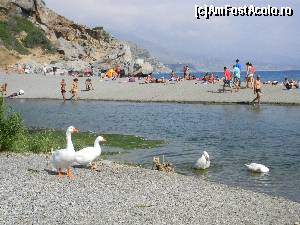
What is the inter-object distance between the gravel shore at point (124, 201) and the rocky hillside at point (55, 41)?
69383 millimetres

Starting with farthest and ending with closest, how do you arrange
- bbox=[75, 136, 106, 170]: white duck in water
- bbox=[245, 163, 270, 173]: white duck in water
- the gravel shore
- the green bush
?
bbox=[245, 163, 270, 173]: white duck in water → the green bush → bbox=[75, 136, 106, 170]: white duck in water → the gravel shore

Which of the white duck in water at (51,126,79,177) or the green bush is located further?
the green bush

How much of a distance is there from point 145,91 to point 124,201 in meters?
43.4

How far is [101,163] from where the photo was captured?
59.9 ft

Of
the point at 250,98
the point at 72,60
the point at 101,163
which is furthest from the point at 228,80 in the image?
the point at 72,60

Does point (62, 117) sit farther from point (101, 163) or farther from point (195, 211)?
point (195, 211)

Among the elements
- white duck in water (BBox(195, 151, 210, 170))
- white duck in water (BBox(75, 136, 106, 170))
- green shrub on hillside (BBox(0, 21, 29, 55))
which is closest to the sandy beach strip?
green shrub on hillside (BBox(0, 21, 29, 55))

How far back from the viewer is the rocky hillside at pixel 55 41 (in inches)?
3487

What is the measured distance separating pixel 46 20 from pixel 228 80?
63.0 metres

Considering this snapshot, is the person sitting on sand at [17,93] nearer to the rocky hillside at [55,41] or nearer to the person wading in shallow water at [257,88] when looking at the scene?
the person wading in shallow water at [257,88]

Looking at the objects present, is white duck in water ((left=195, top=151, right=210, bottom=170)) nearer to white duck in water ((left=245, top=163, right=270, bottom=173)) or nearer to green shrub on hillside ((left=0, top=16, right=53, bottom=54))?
white duck in water ((left=245, top=163, right=270, bottom=173))

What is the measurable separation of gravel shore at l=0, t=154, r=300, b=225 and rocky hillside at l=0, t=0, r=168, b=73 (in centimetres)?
6938

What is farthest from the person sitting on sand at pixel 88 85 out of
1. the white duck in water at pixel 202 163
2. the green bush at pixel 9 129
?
the white duck in water at pixel 202 163

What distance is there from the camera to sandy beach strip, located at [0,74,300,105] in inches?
1893
